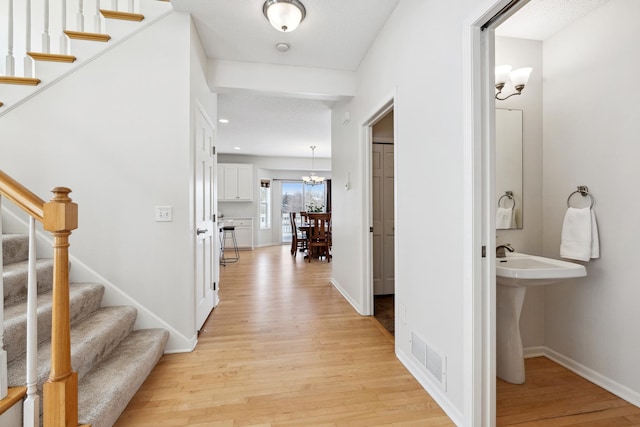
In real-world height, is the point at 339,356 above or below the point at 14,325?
below

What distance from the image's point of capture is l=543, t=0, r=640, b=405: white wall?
1.73m

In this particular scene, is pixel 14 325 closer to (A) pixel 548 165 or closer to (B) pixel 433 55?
(B) pixel 433 55

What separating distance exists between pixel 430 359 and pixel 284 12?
Answer: 2616mm

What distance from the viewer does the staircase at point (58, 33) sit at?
2.05 metres

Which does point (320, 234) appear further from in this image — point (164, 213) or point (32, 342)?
point (32, 342)

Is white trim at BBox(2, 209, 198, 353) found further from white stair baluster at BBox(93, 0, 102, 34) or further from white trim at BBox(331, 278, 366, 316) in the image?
white trim at BBox(331, 278, 366, 316)

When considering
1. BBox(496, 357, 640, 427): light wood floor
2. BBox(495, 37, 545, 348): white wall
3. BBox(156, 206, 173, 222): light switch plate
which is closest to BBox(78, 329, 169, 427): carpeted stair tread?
BBox(156, 206, 173, 222): light switch plate

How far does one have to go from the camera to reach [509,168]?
7.25 ft

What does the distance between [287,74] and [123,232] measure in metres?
2.26

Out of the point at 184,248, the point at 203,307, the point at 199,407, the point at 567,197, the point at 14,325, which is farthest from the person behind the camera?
the point at 203,307

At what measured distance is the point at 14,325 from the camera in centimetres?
137

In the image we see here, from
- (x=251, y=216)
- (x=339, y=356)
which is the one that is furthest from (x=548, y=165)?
(x=251, y=216)

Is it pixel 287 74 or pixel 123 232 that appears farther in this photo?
pixel 287 74

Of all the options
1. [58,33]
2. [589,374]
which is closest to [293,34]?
[58,33]
